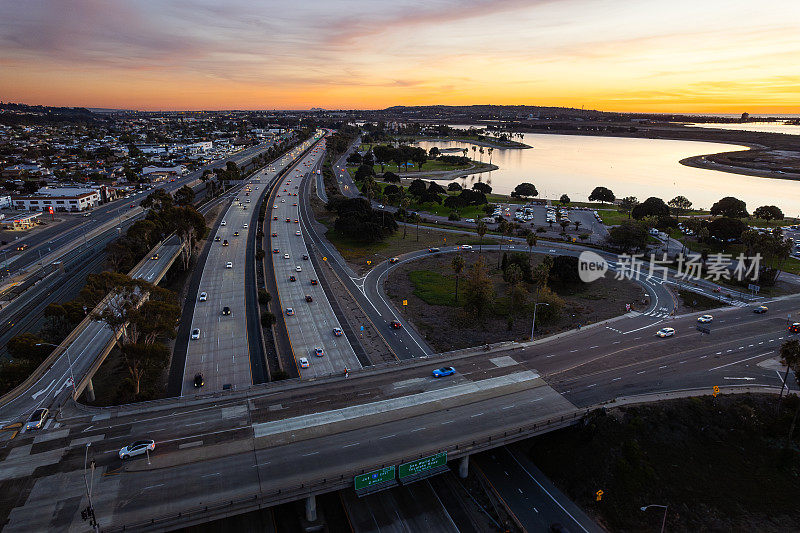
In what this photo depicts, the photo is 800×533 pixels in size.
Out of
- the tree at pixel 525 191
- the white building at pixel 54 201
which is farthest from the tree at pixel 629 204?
the white building at pixel 54 201

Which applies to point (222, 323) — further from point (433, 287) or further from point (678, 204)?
point (678, 204)

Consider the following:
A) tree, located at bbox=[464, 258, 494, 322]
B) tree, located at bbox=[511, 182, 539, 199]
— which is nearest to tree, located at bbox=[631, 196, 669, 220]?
tree, located at bbox=[511, 182, 539, 199]

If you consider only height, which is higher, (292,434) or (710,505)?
(292,434)

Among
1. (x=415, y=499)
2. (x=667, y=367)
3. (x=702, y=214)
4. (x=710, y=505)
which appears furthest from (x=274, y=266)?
(x=702, y=214)

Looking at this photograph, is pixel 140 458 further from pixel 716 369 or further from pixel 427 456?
pixel 716 369

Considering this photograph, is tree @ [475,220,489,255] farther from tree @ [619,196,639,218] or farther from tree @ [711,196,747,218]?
tree @ [711,196,747,218]
